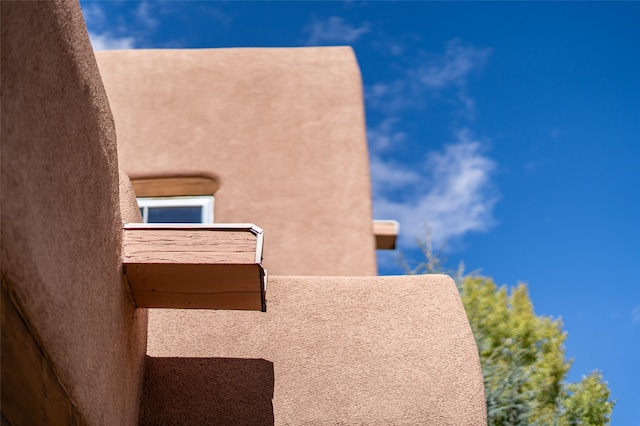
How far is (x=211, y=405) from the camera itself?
16.4ft

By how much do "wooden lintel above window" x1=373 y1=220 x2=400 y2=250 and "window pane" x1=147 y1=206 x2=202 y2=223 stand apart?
2.40 metres

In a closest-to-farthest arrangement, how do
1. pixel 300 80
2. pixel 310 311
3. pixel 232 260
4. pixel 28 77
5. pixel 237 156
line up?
pixel 28 77, pixel 232 260, pixel 310 311, pixel 237 156, pixel 300 80

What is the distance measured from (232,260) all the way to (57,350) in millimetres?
1338

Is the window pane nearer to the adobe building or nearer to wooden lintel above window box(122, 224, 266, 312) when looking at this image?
the adobe building

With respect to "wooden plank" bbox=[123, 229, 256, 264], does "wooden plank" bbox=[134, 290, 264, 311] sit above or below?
below

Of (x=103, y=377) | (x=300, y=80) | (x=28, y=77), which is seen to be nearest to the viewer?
(x=28, y=77)

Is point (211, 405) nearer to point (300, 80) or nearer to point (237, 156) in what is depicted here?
point (237, 156)

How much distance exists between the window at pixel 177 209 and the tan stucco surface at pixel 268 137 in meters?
0.17

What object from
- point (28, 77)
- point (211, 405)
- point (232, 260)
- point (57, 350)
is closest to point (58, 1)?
point (28, 77)

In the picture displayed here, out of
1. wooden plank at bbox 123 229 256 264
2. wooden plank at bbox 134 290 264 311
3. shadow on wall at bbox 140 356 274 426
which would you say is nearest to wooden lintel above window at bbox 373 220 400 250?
shadow on wall at bbox 140 356 274 426

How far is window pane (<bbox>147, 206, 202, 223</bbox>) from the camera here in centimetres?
884

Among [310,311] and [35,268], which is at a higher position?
[310,311]

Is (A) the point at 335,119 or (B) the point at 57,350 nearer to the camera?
(B) the point at 57,350

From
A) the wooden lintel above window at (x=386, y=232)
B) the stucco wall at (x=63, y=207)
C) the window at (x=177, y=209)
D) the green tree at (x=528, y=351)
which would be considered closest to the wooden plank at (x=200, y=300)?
the stucco wall at (x=63, y=207)
